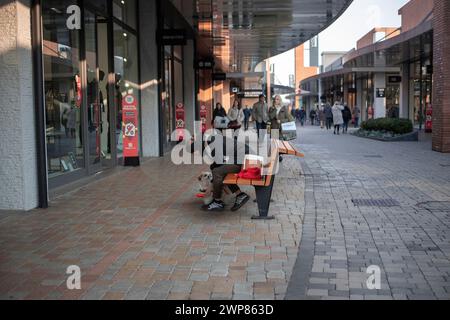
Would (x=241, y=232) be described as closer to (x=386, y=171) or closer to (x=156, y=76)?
(x=386, y=171)

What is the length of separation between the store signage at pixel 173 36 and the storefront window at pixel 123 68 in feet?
2.41

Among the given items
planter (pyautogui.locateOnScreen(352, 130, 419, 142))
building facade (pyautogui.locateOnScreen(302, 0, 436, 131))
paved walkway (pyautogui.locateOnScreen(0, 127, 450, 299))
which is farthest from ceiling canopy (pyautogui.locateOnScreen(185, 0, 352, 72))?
paved walkway (pyautogui.locateOnScreen(0, 127, 450, 299))

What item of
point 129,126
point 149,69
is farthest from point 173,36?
point 129,126

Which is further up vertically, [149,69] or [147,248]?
[149,69]

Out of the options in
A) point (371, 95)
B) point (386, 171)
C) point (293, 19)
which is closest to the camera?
point (386, 171)

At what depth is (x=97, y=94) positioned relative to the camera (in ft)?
38.5

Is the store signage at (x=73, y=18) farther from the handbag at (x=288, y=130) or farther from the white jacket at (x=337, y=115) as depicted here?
the white jacket at (x=337, y=115)

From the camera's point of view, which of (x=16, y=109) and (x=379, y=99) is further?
(x=379, y=99)

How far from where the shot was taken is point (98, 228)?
22.2ft

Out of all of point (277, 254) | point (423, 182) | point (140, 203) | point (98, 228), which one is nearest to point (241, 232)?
point (277, 254)

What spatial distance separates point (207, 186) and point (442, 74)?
10.9 meters

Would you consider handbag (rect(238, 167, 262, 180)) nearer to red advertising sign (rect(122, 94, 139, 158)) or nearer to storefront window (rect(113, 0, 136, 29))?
red advertising sign (rect(122, 94, 139, 158))

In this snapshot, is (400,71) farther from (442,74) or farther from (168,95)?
(168,95)
